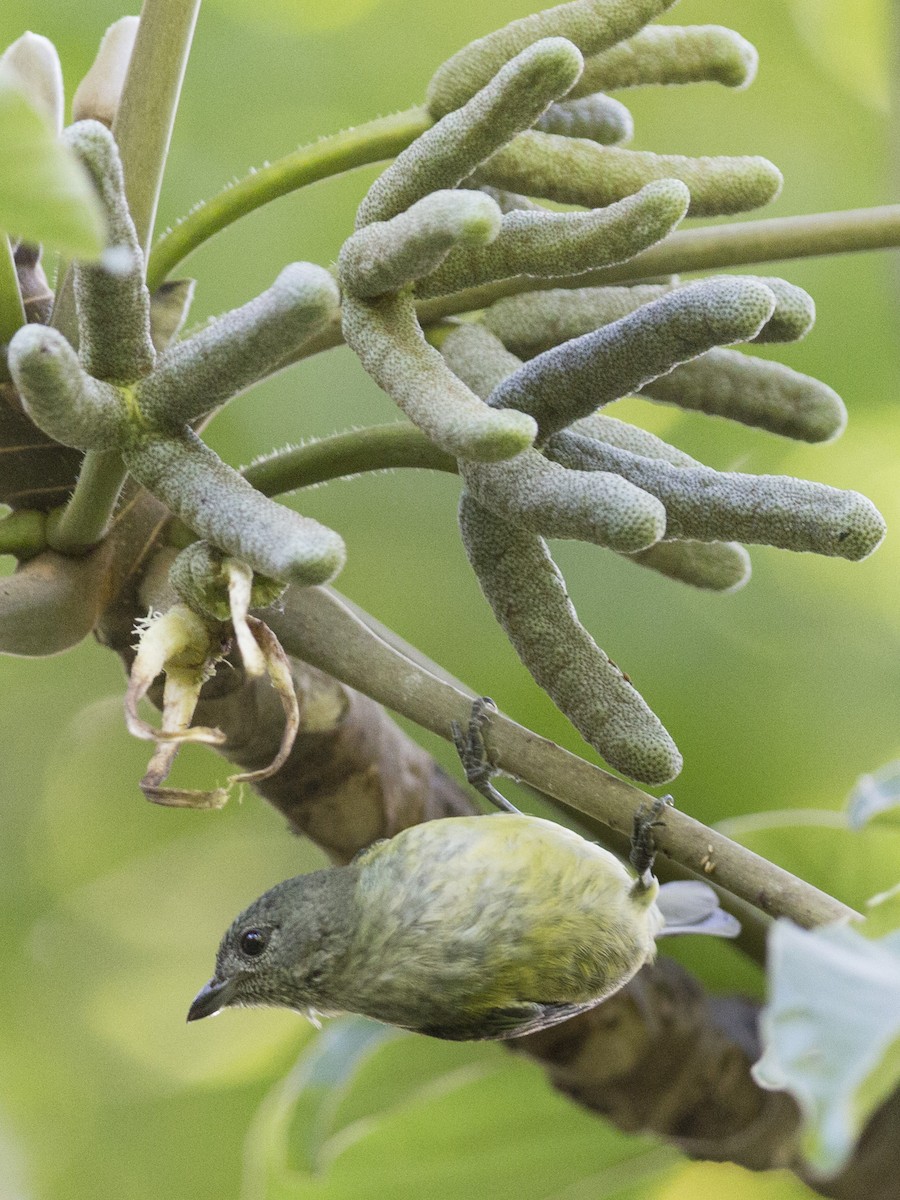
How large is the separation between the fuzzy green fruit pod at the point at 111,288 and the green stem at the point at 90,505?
55 millimetres

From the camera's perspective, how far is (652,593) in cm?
168

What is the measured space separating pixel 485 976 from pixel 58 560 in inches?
18.1

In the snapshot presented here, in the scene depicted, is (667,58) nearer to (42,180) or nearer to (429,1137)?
(42,180)

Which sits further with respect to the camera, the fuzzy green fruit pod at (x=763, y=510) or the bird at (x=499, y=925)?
the bird at (x=499, y=925)

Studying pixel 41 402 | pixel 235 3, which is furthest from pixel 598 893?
pixel 235 3

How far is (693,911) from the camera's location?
1024 millimetres

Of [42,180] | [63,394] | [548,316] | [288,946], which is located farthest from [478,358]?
[288,946]

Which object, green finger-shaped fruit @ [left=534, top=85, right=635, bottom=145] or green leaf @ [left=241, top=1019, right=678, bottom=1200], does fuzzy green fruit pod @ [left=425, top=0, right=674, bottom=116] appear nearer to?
green finger-shaped fruit @ [left=534, top=85, right=635, bottom=145]

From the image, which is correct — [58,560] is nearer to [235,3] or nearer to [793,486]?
[793,486]

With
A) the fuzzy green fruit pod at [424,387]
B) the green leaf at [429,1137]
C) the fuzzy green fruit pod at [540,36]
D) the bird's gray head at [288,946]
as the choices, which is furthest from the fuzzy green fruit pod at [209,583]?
the green leaf at [429,1137]

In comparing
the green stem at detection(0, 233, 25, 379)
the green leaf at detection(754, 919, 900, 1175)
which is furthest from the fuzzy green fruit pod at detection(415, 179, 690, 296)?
the green leaf at detection(754, 919, 900, 1175)

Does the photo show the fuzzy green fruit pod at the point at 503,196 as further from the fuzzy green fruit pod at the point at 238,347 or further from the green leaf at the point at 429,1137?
the green leaf at the point at 429,1137

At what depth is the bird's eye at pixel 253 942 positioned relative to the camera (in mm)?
1059

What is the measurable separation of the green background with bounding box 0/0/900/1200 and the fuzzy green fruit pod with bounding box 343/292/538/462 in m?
0.94
